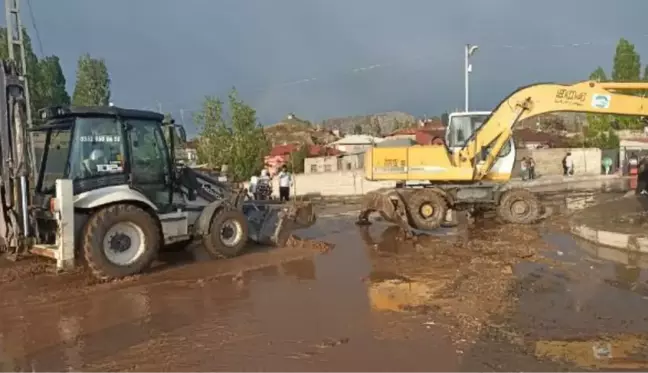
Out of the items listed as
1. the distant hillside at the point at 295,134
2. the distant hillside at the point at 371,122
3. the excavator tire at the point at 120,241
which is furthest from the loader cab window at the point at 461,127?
the distant hillside at the point at 371,122

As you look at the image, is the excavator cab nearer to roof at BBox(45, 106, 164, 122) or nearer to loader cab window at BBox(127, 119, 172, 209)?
loader cab window at BBox(127, 119, 172, 209)

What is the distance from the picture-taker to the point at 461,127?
16.0 meters

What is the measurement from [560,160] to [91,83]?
34.7m

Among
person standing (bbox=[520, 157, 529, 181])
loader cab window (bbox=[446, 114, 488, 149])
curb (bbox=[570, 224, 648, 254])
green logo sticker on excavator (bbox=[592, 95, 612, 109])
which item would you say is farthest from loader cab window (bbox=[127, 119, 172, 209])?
person standing (bbox=[520, 157, 529, 181])

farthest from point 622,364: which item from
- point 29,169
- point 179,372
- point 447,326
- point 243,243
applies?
point 29,169

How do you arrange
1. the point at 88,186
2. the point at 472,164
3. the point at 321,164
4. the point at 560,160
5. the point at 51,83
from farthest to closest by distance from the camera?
1. the point at 51,83
2. the point at 321,164
3. the point at 560,160
4. the point at 472,164
5. the point at 88,186

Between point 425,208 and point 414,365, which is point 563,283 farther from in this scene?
point 425,208

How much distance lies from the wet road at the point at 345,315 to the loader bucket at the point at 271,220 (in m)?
0.87

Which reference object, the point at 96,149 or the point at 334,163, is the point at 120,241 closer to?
the point at 96,149

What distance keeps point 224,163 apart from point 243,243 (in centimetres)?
2034

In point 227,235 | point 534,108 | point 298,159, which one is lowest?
point 227,235

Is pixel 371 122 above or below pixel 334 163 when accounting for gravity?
above

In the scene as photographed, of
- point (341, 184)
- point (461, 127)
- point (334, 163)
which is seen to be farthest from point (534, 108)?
point (334, 163)

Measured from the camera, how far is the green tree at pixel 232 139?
31391mm
